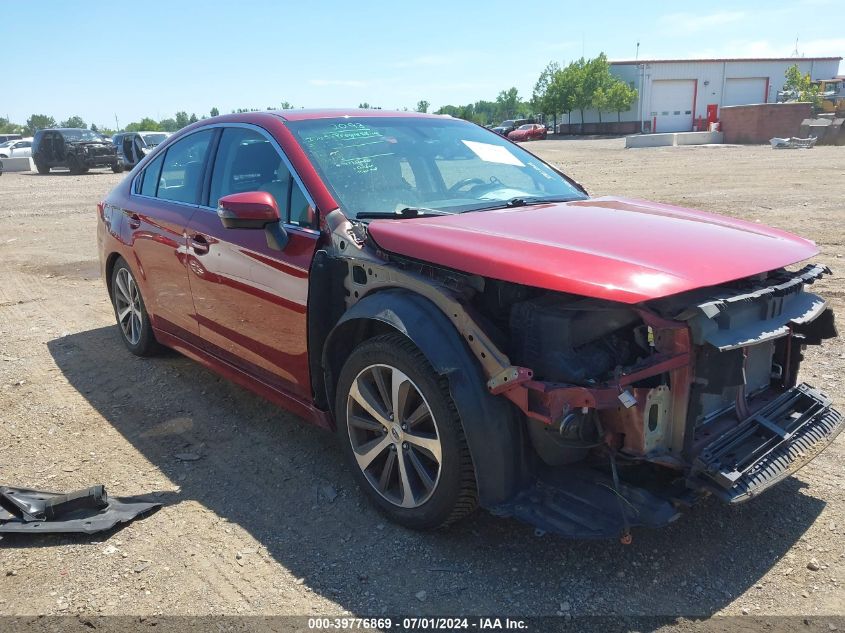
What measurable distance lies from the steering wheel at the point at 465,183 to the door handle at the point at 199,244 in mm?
1465

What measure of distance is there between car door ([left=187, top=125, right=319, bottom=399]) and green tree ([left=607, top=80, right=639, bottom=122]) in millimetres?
64352

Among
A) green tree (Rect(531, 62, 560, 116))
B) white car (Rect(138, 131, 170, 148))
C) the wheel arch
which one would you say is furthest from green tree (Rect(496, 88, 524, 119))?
the wheel arch

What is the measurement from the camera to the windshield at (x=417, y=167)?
349 centimetres

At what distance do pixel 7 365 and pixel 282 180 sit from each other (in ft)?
11.0

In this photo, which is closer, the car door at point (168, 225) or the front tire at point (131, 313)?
the car door at point (168, 225)

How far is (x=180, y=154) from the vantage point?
4625mm

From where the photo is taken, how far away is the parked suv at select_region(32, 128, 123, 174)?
27.4 meters

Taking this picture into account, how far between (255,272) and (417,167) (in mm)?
1060

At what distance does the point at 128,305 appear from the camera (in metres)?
5.39

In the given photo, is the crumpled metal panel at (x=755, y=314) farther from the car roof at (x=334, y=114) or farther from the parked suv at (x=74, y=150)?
the parked suv at (x=74, y=150)

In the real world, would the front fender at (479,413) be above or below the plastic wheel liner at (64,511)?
above

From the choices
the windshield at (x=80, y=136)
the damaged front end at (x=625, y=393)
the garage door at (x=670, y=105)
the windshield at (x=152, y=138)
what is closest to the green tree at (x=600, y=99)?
the garage door at (x=670, y=105)

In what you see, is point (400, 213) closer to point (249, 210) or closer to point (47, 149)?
point (249, 210)

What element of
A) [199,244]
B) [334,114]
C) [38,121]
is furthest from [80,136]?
[38,121]
